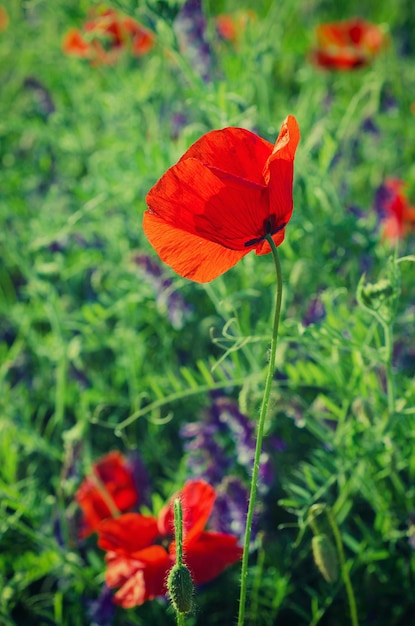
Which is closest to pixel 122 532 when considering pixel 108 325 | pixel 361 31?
pixel 108 325

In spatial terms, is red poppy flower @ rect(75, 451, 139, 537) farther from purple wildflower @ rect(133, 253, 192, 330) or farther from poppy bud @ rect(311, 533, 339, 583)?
poppy bud @ rect(311, 533, 339, 583)

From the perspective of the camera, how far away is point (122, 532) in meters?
1.07

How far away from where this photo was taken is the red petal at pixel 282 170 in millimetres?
773

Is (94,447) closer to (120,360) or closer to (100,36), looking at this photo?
(120,360)

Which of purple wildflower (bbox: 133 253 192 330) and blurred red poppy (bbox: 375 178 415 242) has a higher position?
purple wildflower (bbox: 133 253 192 330)

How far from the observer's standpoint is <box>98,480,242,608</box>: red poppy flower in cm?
100

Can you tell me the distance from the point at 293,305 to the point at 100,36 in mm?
712

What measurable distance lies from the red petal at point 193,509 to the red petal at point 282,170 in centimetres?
41

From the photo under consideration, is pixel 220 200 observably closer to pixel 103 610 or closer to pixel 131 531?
pixel 131 531

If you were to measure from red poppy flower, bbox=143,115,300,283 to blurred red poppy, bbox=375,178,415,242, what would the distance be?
3.02 ft

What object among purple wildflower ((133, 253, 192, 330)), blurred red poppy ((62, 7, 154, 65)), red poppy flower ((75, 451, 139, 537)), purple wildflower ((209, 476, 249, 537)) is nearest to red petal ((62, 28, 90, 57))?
blurred red poppy ((62, 7, 154, 65))

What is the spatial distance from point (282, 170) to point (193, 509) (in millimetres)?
498

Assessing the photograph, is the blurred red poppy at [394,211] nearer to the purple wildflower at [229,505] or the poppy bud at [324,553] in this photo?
the purple wildflower at [229,505]

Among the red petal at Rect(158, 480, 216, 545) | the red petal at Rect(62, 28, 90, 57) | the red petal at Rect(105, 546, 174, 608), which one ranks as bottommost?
the red petal at Rect(105, 546, 174, 608)
